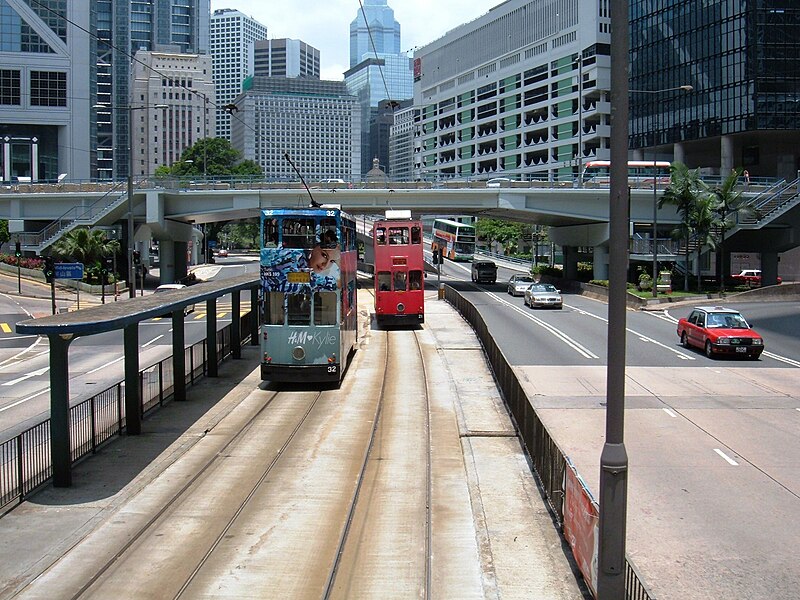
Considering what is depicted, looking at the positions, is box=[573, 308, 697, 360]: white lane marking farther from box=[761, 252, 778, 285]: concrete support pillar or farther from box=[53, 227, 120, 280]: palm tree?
box=[53, 227, 120, 280]: palm tree

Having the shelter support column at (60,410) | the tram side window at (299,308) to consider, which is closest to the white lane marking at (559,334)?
the tram side window at (299,308)

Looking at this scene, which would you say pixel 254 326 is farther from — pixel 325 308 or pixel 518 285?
pixel 518 285

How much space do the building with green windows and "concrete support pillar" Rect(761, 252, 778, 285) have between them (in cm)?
2988

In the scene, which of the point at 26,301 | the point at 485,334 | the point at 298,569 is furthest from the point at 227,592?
the point at 26,301

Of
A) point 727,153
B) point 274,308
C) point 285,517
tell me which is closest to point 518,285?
point 727,153

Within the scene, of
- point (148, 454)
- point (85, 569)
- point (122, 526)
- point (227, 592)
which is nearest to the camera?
point (227, 592)

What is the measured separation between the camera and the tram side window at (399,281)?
40219 millimetres

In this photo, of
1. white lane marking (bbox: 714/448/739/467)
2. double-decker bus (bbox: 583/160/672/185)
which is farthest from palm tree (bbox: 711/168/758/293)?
white lane marking (bbox: 714/448/739/467)

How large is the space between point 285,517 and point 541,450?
4.76m

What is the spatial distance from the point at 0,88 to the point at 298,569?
295 feet

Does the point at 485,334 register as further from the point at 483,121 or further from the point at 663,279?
the point at 483,121

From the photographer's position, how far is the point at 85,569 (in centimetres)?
1100

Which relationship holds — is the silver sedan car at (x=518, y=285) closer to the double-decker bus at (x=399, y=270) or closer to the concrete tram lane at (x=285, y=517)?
the double-decker bus at (x=399, y=270)

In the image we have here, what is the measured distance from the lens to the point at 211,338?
26781 mm
